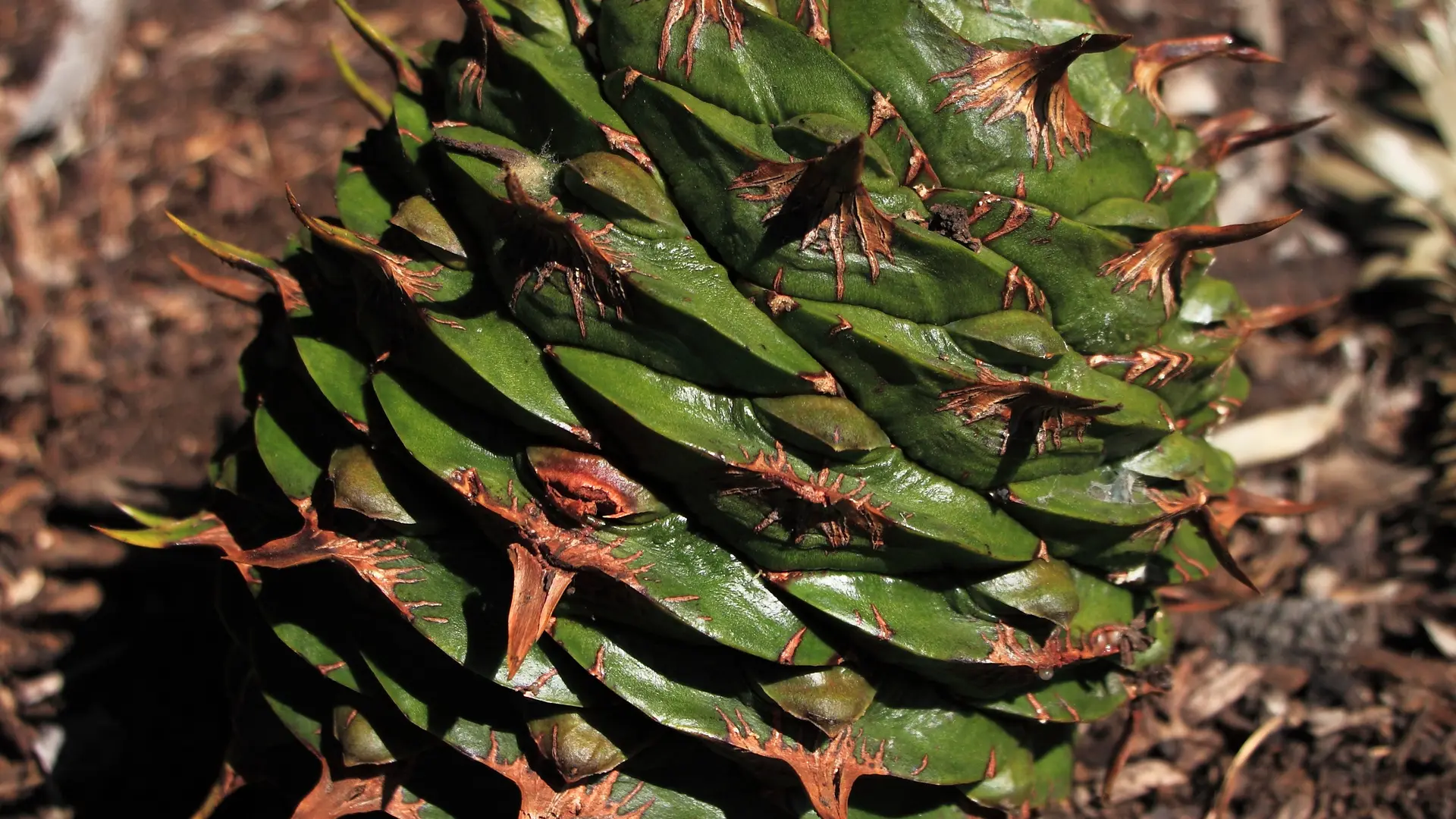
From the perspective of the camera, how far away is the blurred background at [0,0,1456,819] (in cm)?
278

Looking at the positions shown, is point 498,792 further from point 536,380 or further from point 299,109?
point 299,109

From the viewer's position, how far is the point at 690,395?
165 centimetres

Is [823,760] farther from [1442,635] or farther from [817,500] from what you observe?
[1442,635]

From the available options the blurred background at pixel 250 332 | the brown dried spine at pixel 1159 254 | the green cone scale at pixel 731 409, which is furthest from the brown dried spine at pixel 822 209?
the blurred background at pixel 250 332

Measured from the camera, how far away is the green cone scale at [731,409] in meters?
1.65

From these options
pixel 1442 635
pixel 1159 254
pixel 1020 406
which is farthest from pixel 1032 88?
pixel 1442 635

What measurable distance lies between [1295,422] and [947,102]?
7.65ft

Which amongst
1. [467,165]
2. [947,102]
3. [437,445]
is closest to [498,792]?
[437,445]

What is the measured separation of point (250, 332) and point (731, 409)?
2452 millimetres

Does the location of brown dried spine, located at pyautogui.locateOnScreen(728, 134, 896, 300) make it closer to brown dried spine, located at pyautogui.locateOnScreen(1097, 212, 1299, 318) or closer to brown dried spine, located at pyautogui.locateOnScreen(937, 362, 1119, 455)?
brown dried spine, located at pyautogui.locateOnScreen(937, 362, 1119, 455)

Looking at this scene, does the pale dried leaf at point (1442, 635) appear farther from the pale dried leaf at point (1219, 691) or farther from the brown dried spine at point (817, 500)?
the brown dried spine at point (817, 500)

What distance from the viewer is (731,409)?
65.4 inches

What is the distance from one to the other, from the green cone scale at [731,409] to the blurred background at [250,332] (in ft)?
2.53

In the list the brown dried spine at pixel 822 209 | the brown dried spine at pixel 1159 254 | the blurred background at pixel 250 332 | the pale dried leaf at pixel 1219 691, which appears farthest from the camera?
the pale dried leaf at pixel 1219 691
